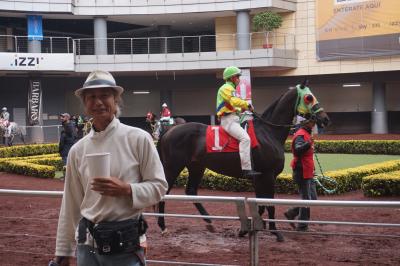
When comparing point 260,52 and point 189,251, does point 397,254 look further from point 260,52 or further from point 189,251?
point 260,52

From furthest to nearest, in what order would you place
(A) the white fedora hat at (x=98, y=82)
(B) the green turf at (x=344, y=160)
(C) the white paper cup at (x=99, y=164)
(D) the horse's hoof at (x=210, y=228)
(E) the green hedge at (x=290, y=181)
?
(B) the green turf at (x=344, y=160)
(E) the green hedge at (x=290, y=181)
(D) the horse's hoof at (x=210, y=228)
(A) the white fedora hat at (x=98, y=82)
(C) the white paper cup at (x=99, y=164)

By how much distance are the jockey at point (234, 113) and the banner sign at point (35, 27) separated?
25.0m

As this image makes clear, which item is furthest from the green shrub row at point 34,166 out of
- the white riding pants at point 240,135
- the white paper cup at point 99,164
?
the white paper cup at point 99,164

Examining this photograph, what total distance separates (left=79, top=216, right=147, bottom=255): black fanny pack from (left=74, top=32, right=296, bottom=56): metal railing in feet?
93.2

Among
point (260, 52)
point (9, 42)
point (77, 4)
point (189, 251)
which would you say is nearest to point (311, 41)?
point (260, 52)

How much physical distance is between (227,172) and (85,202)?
526 cm

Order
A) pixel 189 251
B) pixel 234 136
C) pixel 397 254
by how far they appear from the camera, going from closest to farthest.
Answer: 1. pixel 397 254
2. pixel 189 251
3. pixel 234 136

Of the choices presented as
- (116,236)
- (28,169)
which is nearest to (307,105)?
(116,236)

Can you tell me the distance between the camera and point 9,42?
1249 inches

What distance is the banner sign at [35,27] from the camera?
3131cm

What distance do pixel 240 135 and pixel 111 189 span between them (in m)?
5.18

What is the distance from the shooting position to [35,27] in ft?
105

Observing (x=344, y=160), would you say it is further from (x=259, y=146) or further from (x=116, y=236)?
(x=116, y=236)

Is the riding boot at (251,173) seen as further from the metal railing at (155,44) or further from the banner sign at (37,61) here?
the banner sign at (37,61)
